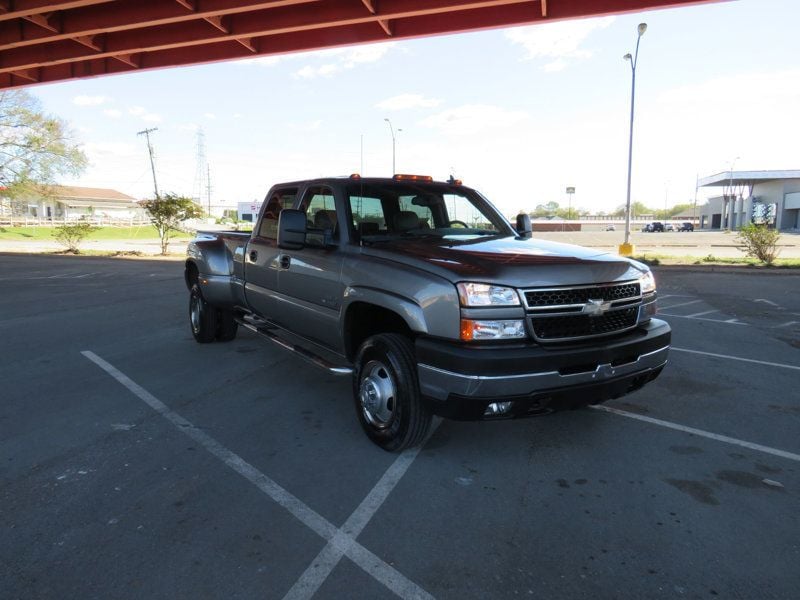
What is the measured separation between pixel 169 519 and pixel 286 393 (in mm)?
2232

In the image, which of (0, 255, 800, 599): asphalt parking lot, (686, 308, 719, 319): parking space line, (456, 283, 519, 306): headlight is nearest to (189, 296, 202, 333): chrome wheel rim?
(0, 255, 800, 599): asphalt parking lot

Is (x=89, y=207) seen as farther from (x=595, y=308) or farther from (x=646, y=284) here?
(x=595, y=308)

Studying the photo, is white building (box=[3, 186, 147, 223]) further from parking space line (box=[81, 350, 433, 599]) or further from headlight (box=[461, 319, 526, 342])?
headlight (box=[461, 319, 526, 342])

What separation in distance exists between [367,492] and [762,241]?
1828cm

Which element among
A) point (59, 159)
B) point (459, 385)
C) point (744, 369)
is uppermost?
point (59, 159)

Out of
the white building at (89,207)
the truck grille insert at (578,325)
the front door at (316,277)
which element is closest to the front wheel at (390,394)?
the front door at (316,277)

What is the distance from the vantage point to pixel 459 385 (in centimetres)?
311

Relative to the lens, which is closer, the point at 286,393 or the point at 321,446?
the point at 321,446

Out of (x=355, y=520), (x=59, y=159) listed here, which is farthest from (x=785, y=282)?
(x=59, y=159)

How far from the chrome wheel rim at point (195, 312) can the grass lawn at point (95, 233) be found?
3767 centimetres

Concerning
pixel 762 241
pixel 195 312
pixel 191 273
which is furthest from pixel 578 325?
pixel 762 241

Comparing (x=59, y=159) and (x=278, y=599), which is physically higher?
(x=59, y=159)

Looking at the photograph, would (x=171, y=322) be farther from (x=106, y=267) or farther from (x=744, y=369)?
(x=106, y=267)

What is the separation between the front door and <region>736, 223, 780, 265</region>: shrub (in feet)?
56.0
